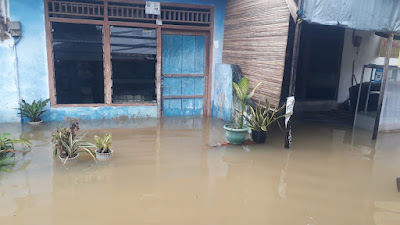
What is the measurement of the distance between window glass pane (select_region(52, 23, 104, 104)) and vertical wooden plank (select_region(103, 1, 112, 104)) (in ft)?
0.56

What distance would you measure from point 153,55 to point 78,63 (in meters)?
1.85

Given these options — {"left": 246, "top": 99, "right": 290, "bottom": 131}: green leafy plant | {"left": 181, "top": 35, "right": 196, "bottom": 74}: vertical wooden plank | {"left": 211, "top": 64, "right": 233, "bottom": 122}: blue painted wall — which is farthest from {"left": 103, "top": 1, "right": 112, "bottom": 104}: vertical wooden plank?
{"left": 246, "top": 99, "right": 290, "bottom": 131}: green leafy plant

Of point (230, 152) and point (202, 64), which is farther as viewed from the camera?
point (202, 64)

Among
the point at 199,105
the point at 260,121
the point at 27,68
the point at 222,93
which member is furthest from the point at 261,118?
the point at 27,68

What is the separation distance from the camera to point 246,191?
4117mm

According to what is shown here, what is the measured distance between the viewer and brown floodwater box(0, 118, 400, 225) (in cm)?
346

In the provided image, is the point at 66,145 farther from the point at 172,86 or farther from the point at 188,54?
the point at 188,54

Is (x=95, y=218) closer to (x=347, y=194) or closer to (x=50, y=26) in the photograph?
(x=347, y=194)

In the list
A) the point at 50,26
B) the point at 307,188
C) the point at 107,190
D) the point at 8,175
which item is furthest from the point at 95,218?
the point at 50,26

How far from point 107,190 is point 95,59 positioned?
4412mm

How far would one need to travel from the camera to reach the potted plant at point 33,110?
6.81m

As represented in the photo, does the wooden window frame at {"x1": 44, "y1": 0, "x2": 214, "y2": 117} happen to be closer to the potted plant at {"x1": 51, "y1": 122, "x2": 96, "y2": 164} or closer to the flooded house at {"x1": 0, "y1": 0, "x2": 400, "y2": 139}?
the flooded house at {"x1": 0, "y1": 0, "x2": 400, "y2": 139}

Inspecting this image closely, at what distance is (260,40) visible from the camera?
6.14m

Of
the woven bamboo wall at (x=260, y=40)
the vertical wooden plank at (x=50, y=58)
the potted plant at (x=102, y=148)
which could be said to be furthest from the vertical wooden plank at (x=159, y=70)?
the potted plant at (x=102, y=148)
